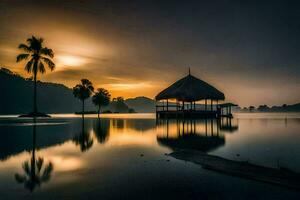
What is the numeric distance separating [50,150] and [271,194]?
1010 cm

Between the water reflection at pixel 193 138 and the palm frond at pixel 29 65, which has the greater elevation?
the palm frond at pixel 29 65

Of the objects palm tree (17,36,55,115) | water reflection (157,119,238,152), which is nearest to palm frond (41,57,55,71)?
palm tree (17,36,55,115)

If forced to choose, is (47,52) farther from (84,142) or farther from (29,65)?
(84,142)

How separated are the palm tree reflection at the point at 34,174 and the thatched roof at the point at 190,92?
34033 millimetres

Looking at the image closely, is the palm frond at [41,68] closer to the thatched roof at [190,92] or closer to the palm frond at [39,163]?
the thatched roof at [190,92]

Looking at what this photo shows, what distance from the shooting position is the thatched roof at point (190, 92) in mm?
42156

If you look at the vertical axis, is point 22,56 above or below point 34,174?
above

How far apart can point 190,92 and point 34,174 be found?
3644cm

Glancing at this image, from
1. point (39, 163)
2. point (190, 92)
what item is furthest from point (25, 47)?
point (39, 163)

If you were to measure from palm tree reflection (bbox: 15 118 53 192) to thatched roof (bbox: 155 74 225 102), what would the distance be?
34.0 m

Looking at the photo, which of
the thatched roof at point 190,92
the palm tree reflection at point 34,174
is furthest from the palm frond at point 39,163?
the thatched roof at point 190,92

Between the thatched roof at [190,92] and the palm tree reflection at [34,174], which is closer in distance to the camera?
the palm tree reflection at [34,174]

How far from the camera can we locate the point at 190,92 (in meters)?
42.3

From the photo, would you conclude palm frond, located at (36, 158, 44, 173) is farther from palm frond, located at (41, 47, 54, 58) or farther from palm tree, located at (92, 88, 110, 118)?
palm tree, located at (92, 88, 110, 118)
